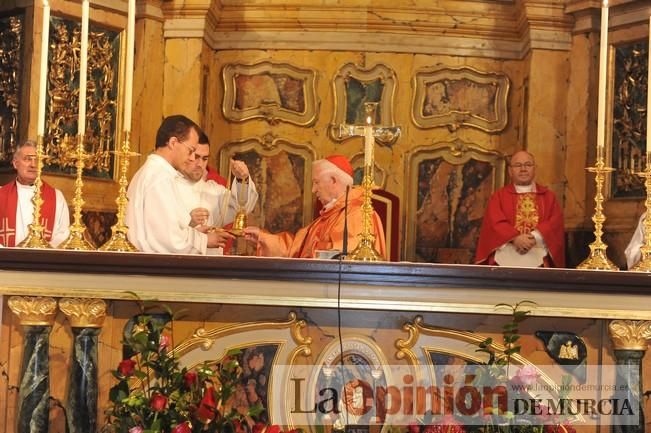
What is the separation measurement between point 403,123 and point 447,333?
16.5 feet

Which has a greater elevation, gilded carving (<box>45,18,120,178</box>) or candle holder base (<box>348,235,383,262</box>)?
gilded carving (<box>45,18,120,178</box>)

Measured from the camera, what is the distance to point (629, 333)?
16.1ft

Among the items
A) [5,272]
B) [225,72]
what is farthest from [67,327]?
[225,72]

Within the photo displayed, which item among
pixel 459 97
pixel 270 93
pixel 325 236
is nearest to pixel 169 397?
pixel 325 236

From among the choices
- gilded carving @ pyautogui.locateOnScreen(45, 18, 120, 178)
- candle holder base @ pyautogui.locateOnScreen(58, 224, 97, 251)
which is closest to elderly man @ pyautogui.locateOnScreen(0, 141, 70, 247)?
gilded carving @ pyautogui.locateOnScreen(45, 18, 120, 178)

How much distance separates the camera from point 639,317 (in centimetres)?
490

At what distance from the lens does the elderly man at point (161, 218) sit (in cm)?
577

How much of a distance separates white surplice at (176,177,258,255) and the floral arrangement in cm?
166

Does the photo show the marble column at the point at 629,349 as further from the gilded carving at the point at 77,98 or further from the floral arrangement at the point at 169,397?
the gilded carving at the point at 77,98

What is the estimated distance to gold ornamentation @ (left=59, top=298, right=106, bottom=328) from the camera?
4.85 meters

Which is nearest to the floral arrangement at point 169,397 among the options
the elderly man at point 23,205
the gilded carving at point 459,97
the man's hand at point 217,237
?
the man's hand at point 217,237

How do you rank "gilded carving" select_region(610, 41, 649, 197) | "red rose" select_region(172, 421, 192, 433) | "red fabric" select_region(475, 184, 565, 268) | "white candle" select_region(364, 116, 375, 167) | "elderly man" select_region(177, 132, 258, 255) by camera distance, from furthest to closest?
"gilded carving" select_region(610, 41, 649, 197)
"red fabric" select_region(475, 184, 565, 268)
"elderly man" select_region(177, 132, 258, 255)
"white candle" select_region(364, 116, 375, 167)
"red rose" select_region(172, 421, 192, 433)

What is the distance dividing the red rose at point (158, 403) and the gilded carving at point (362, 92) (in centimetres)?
554

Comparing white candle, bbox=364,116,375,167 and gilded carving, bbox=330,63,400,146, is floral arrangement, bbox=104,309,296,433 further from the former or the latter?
gilded carving, bbox=330,63,400,146
